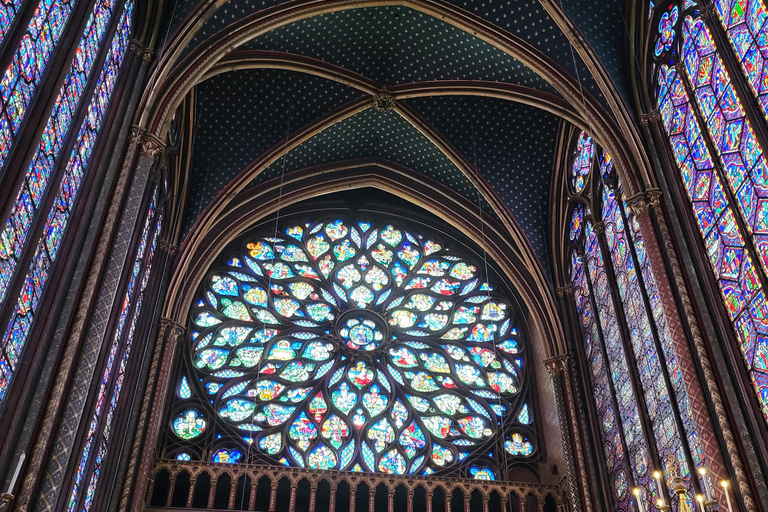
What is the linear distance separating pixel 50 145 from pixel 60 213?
2.72 feet

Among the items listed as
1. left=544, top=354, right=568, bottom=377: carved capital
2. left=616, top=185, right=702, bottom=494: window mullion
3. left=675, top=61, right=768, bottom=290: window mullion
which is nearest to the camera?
left=675, top=61, right=768, bottom=290: window mullion

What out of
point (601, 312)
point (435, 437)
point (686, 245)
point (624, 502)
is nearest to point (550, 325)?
point (601, 312)

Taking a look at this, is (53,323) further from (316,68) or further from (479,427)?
(479,427)

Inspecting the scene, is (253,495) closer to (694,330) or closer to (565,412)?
(565,412)

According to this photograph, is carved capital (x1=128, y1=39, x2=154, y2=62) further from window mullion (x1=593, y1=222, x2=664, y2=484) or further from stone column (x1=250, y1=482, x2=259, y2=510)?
window mullion (x1=593, y1=222, x2=664, y2=484)

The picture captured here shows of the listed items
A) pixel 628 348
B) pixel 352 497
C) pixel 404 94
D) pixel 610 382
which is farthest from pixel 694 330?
pixel 404 94

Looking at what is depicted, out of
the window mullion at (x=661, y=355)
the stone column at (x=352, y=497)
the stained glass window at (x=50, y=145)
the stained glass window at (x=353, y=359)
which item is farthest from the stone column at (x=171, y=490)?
the window mullion at (x=661, y=355)

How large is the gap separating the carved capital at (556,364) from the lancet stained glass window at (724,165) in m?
4.77

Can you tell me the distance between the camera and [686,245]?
1111 cm

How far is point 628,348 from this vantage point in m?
13.1

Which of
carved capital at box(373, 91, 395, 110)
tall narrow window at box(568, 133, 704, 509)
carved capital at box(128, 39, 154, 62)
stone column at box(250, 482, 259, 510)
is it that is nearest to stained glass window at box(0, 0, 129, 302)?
carved capital at box(128, 39, 154, 62)

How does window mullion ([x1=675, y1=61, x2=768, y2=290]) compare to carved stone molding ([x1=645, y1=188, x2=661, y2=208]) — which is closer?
window mullion ([x1=675, y1=61, x2=768, y2=290])

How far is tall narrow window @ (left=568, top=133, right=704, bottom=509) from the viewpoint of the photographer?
11.6 m

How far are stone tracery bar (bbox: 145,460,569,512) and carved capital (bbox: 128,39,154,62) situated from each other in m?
6.71
